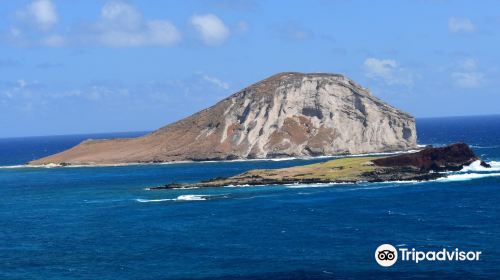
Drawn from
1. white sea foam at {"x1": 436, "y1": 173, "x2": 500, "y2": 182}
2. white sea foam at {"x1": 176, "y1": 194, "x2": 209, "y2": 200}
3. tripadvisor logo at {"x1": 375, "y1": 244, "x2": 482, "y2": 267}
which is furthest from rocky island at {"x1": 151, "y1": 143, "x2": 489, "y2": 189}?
tripadvisor logo at {"x1": 375, "y1": 244, "x2": 482, "y2": 267}

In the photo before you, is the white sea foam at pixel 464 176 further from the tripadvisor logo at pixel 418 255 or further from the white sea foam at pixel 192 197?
the tripadvisor logo at pixel 418 255

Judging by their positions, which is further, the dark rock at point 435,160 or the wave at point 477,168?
the wave at point 477,168

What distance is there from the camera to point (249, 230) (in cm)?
8862

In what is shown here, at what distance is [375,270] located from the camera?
219 feet

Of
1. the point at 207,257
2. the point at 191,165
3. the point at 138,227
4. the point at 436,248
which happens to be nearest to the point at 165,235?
the point at 138,227

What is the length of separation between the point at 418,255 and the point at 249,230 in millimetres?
21925

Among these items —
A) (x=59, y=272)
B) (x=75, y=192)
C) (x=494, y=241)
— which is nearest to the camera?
(x=59, y=272)

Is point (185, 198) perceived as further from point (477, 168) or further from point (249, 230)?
point (477, 168)

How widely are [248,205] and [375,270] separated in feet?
146

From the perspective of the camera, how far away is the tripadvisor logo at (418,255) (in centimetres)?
6950

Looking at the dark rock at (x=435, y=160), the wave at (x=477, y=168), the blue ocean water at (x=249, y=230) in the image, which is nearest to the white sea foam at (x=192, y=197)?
the blue ocean water at (x=249, y=230)

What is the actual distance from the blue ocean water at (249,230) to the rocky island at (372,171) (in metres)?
5.00

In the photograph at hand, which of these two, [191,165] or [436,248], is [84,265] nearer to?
[436,248]

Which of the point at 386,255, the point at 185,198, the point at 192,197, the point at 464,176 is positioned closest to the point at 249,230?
the point at 386,255
